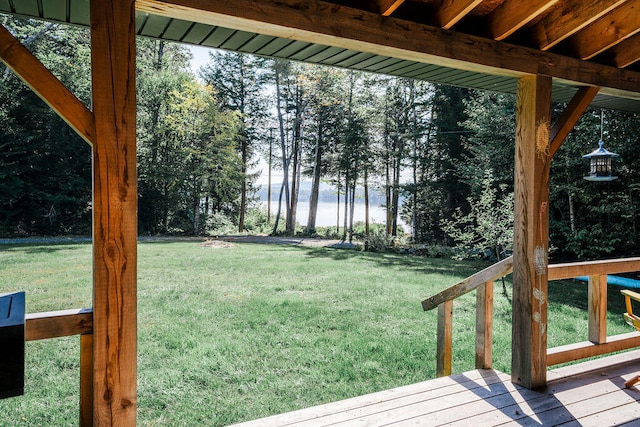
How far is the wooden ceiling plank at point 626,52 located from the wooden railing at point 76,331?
361cm

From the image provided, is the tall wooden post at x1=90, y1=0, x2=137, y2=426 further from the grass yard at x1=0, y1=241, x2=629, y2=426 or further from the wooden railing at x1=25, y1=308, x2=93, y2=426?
the grass yard at x1=0, y1=241, x2=629, y2=426

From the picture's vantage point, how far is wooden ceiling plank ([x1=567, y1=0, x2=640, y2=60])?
99.5 inches

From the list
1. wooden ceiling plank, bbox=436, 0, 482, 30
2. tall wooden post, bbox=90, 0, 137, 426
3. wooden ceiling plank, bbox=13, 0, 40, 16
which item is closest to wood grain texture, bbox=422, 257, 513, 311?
wooden ceiling plank, bbox=436, 0, 482, 30

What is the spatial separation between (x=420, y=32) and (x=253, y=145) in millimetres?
19617

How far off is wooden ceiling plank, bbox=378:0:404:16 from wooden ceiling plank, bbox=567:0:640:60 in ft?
4.81

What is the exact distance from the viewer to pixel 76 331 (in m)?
1.73

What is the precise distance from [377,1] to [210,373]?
3507mm

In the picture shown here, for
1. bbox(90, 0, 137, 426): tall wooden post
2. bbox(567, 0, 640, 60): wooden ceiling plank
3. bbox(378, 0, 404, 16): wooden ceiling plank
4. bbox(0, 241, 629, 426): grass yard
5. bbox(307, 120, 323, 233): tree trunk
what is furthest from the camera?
bbox(307, 120, 323, 233): tree trunk

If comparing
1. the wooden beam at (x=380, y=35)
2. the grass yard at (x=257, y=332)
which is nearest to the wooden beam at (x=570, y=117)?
the wooden beam at (x=380, y=35)

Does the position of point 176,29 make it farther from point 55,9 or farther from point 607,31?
point 607,31

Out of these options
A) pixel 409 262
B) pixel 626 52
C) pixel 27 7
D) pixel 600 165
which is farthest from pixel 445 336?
pixel 409 262

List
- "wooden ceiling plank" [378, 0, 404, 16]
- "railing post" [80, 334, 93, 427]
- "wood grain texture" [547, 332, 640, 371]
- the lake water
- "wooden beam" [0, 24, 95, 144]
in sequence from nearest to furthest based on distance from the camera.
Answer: "wooden beam" [0, 24, 95, 144] → "railing post" [80, 334, 93, 427] → "wooden ceiling plank" [378, 0, 404, 16] → "wood grain texture" [547, 332, 640, 371] → the lake water

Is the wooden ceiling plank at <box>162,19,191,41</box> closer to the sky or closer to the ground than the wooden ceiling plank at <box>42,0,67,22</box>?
closer to the sky

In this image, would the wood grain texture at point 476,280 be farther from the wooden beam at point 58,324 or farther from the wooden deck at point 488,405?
the wooden beam at point 58,324
